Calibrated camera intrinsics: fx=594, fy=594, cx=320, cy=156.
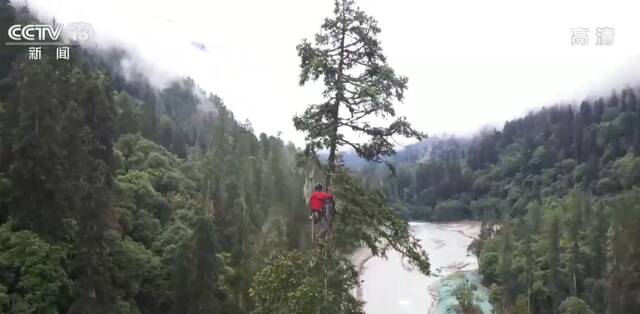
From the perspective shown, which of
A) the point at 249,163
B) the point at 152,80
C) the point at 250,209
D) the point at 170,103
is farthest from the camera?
the point at 152,80

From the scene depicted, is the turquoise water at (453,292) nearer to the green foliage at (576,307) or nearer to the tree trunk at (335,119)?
the green foliage at (576,307)

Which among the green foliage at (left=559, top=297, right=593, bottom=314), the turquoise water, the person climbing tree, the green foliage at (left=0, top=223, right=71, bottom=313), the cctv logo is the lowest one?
the turquoise water

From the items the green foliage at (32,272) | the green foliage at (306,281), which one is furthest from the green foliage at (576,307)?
the green foliage at (306,281)

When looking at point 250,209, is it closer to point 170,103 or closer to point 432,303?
point 432,303

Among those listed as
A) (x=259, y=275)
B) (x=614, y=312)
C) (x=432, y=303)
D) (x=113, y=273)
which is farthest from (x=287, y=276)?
(x=432, y=303)

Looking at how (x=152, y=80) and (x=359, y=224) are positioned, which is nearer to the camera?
(x=359, y=224)

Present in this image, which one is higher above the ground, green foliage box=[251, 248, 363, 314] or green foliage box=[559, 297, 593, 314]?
green foliage box=[251, 248, 363, 314]

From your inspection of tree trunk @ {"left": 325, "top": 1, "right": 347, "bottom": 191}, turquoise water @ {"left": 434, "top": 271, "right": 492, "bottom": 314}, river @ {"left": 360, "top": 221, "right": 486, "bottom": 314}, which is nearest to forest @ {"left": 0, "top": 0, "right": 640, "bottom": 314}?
tree trunk @ {"left": 325, "top": 1, "right": 347, "bottom": 191}

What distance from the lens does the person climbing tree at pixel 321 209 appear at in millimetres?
12303

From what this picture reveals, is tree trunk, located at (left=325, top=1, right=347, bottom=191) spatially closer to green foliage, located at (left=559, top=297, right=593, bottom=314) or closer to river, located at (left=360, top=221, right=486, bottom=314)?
river, located at (left=360, top=221, right=486, bottom=314)

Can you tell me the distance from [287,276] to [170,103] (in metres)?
139

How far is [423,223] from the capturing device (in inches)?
6993

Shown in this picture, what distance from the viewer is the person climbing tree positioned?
40.4ft

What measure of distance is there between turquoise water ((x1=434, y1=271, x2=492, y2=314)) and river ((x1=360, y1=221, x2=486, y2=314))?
41 centimetres
